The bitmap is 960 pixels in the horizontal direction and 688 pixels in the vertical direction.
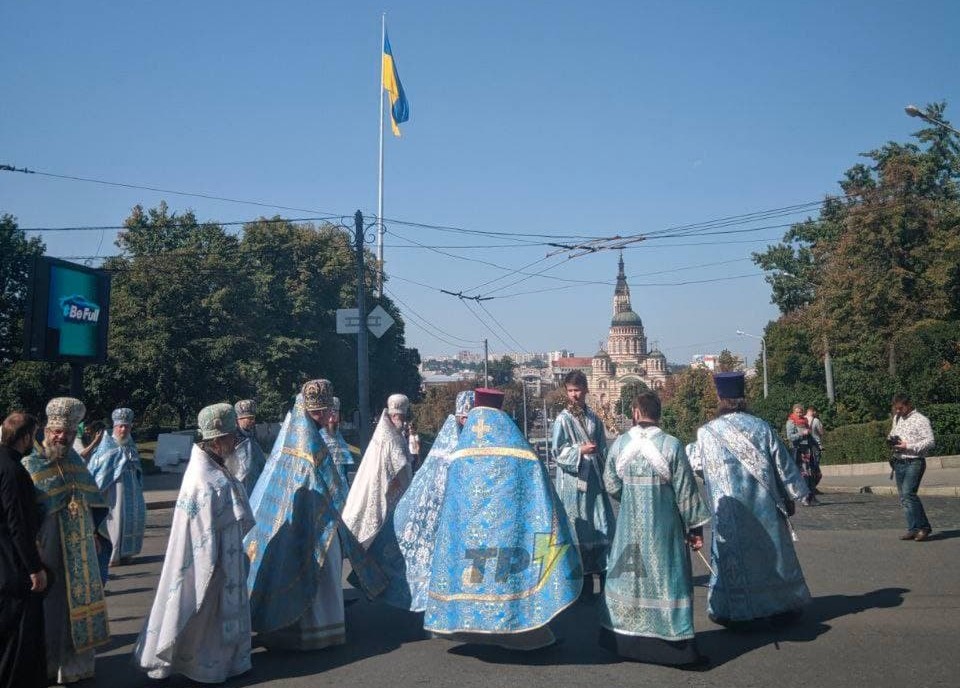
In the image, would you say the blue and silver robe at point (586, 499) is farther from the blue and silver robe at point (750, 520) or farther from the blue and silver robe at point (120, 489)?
the blue and silver robe at point (120, 489)

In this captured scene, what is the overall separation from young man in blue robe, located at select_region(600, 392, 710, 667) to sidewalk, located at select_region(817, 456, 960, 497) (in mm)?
12694

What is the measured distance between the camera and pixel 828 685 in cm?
566

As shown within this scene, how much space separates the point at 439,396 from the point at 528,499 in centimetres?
6356

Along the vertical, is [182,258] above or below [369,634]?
above

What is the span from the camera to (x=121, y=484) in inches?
447

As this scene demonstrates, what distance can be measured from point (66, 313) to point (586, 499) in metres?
13.4

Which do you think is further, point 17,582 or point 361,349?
point 361,349

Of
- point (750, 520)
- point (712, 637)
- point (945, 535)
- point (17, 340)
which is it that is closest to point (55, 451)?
point (712, 637)

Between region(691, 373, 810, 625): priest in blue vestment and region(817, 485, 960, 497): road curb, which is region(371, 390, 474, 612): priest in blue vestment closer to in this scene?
region(691, 373, 810, 625): priest in blue vestment

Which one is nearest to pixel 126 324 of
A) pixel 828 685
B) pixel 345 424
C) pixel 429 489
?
pixel 345 424

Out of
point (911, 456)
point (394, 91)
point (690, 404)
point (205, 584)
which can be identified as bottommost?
point (205, 584)

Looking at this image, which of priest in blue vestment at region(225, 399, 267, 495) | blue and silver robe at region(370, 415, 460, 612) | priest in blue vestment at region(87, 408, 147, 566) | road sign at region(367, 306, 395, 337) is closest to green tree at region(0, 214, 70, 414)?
road sign at region(367, 306, 395, 337)

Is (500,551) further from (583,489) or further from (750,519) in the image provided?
(750,519)

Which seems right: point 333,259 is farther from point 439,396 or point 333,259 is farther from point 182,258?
point 439,396
